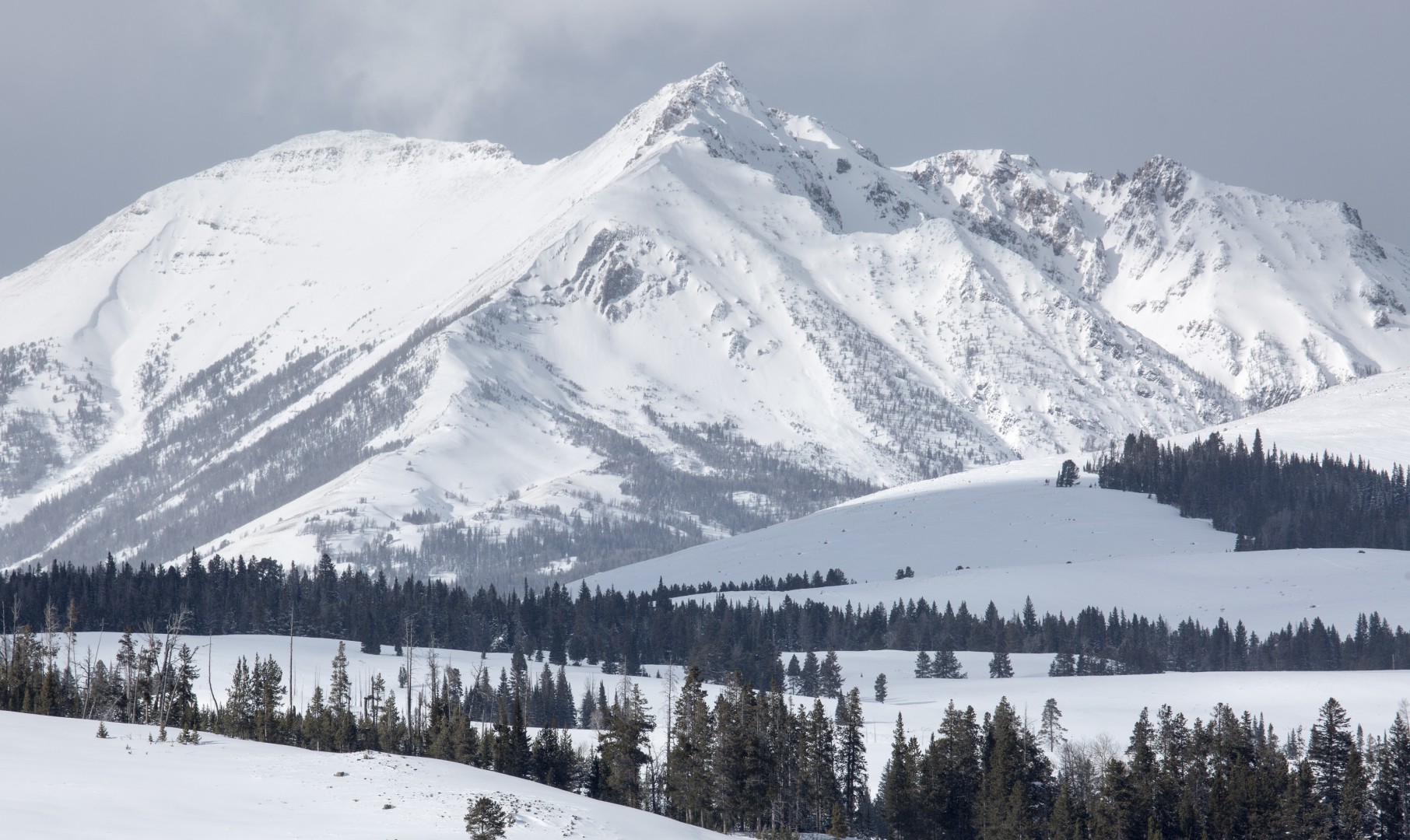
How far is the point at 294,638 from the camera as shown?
159 m

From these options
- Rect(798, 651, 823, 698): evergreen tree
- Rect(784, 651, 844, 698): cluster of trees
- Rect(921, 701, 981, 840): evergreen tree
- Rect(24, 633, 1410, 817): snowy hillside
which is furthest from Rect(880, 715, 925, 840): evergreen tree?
Rect(798, 651, 823, 698): evergreen tree

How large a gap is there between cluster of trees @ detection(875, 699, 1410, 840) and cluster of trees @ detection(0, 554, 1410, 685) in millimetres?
63304

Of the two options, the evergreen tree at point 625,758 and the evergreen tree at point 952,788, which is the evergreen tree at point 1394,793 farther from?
the evergreen tree at point 625,758

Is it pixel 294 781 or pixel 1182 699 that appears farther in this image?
pixel 1182 699

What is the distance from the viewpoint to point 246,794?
169 feet

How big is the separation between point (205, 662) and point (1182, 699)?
95.9 metres

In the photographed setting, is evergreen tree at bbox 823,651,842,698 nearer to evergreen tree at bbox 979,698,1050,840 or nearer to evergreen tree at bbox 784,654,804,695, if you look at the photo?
evergreen tree at bbox 784,654,804,695

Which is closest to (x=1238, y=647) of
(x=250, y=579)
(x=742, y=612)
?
(x=742, y=612)

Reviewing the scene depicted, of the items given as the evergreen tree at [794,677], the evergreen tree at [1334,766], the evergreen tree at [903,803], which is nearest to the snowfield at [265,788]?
the evergreen tree at [903,803]

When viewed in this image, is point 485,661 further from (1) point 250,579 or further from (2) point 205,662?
(1) point 250,579

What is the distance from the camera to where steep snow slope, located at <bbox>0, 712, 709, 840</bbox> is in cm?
4462

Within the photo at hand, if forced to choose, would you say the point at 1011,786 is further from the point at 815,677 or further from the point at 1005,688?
the point at 815,677

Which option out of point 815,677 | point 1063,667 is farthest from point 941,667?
point 815,677

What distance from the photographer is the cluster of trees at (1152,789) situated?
77188 mm
